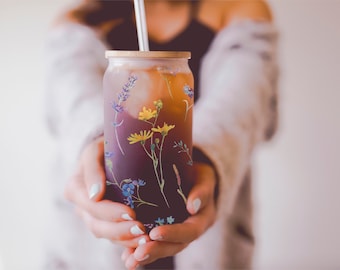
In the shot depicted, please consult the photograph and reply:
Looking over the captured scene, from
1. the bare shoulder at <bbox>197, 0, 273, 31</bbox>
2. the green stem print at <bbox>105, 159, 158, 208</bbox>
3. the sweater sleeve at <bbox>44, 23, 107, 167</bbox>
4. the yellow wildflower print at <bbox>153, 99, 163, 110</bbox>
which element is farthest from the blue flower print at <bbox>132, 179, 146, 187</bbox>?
the bare shoulder at <bbox>197, 0, 273, 31</bbox>

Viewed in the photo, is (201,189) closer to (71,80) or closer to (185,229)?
(185,229)

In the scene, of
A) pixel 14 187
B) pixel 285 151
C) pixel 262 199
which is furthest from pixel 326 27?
pixel 14 187

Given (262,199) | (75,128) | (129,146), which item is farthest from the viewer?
(262,199)

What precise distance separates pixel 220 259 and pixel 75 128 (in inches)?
14.3

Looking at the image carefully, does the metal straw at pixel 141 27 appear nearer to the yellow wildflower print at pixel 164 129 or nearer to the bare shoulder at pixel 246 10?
the yellow wildflower print at pixel 164 129

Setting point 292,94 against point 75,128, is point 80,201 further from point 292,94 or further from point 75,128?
point 292,94

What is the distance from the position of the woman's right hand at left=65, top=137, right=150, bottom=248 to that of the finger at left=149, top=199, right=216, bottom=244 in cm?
2

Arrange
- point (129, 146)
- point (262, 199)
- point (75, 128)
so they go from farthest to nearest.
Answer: point (262, 199), point (75, 128), point (129, 146)

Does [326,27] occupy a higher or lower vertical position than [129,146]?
higher

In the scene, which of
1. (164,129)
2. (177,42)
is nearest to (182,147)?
(164,129)

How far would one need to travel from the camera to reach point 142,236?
0.65 meters

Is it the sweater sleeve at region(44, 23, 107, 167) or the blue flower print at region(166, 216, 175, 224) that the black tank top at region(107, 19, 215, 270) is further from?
the blue flower print at region(166, 216, 175, 224)

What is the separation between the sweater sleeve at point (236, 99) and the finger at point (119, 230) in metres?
0.20

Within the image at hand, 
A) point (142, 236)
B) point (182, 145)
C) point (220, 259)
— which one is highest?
point (182, 145)
